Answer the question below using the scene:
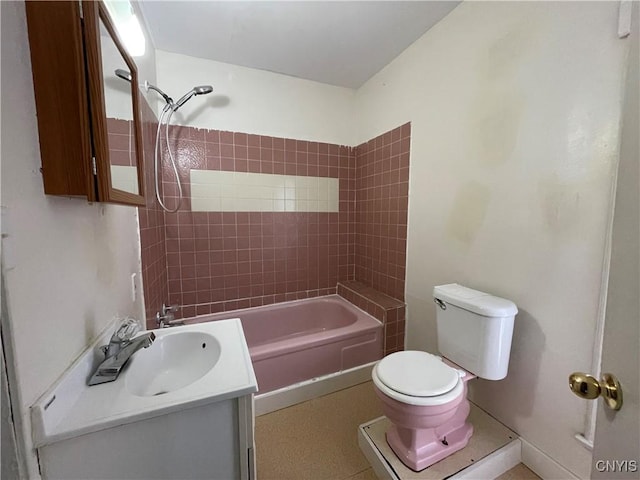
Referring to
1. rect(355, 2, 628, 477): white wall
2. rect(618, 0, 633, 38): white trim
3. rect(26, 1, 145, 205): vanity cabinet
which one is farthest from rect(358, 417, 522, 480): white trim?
rect(618, 0, 633, 38): white trim

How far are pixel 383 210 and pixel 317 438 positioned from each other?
67.4 inches

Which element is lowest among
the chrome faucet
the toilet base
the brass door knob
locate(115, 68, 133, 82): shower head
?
the toilet base

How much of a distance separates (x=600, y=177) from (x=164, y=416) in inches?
66.2

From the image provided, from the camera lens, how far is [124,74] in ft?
3.12

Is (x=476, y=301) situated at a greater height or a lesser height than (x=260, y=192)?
lesser

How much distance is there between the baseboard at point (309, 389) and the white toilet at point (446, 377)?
552 millimetres

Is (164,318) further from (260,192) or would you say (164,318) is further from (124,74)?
(124,74)

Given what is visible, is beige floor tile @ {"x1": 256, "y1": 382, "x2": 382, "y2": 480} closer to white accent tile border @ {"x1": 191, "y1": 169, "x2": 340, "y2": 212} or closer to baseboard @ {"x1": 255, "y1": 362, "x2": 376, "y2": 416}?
baseboard @ {"x1": 255, "y1": 362, "x2": 376, "y2": 416}

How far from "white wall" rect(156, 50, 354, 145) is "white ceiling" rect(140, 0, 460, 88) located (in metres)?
0.08

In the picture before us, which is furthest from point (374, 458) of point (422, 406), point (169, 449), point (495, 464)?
point (169, 449)

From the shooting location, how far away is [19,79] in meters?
0.55

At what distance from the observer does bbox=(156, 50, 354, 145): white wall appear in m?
1.96

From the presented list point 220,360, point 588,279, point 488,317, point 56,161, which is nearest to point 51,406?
point 220,360

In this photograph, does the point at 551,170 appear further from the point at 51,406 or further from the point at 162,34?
the point at 162,34
